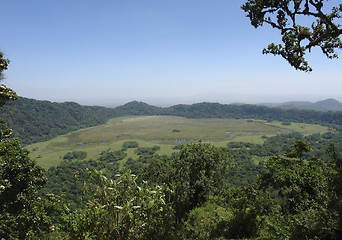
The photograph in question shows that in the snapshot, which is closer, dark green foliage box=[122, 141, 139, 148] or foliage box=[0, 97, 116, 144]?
dark green foliage box=[122, 141, 139, 148]

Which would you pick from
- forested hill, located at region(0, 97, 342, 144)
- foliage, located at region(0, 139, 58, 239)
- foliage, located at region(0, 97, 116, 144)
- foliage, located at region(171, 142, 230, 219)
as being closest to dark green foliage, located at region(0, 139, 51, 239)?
foliage, located at region(0, 139, 58, 239)

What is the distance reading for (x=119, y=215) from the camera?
4340mm

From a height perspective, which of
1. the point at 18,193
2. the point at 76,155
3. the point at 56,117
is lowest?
the point at 76,155

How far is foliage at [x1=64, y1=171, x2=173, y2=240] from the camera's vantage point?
4160mm

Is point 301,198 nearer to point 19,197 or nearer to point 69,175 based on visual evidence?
point 19,197

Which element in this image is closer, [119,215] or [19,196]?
[119,215]

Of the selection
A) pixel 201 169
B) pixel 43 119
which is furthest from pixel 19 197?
pixel 43 119

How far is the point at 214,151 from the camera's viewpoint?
616 inches

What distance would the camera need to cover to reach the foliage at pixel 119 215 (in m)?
4.16

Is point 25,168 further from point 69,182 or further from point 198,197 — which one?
point 69,182

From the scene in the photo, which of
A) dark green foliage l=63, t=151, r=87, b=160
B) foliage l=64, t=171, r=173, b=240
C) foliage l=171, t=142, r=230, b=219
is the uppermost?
foliage l=64, t=171, r=173, b=240

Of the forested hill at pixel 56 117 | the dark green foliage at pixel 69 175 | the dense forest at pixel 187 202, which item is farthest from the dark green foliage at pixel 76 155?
the dense forest at pixel 187 202

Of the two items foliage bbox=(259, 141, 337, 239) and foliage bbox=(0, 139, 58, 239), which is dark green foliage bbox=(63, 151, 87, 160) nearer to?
foliage bbox=(0, 139, 58, 239)

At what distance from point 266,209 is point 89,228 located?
8.32 metres
